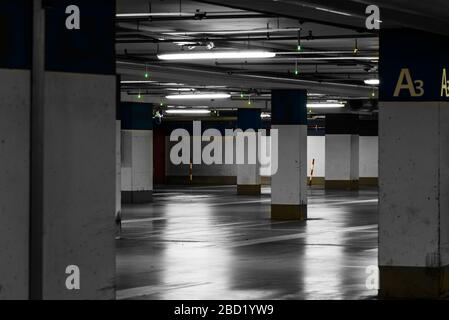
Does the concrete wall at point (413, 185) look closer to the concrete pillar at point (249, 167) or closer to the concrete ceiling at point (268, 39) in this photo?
the concrete ceiling at point (268, 39)

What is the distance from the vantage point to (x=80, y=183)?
9.91 m

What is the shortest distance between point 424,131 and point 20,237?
24.3ft

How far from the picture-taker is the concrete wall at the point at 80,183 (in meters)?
9.68

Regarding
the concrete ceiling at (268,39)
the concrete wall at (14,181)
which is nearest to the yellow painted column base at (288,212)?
the concrete ceiling at (268,39)

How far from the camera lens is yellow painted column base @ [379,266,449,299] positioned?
49.1ft

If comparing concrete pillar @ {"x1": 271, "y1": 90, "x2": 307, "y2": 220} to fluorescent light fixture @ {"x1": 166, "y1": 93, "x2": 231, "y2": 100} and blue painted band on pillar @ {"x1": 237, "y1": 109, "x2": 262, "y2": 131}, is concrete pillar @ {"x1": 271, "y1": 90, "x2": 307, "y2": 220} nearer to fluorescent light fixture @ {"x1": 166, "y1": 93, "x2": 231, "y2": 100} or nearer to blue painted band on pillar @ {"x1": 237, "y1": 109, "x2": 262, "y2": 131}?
fluorescent light fixture @ {"x1": 166, "y1": 93, "x2": 231, "y2": 100}

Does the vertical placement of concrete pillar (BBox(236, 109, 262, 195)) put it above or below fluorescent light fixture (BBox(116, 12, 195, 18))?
below

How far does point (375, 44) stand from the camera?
23.3 m

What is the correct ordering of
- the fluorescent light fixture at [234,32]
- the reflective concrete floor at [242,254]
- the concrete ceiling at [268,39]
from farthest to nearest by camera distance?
the fluorescent light fixture at [234,32] → the reflective concrete floor at [242,254] → the concrete ceiling at [268,39]

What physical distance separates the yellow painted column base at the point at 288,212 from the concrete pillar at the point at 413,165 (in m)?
16.0

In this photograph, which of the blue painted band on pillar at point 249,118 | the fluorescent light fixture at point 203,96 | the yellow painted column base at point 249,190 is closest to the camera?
the fluorescent light fixture at point 203,96

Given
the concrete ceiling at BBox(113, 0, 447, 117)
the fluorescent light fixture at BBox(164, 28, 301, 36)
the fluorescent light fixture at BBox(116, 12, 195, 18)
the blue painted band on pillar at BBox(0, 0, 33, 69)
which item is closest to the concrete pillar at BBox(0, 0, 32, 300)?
the blue painted band on pillar at BBox(0, 0, 33, 69)

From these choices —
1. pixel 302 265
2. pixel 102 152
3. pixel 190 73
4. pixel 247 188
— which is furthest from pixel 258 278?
pixel 247 188

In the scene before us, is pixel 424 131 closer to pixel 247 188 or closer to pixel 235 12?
pixel 235 12
